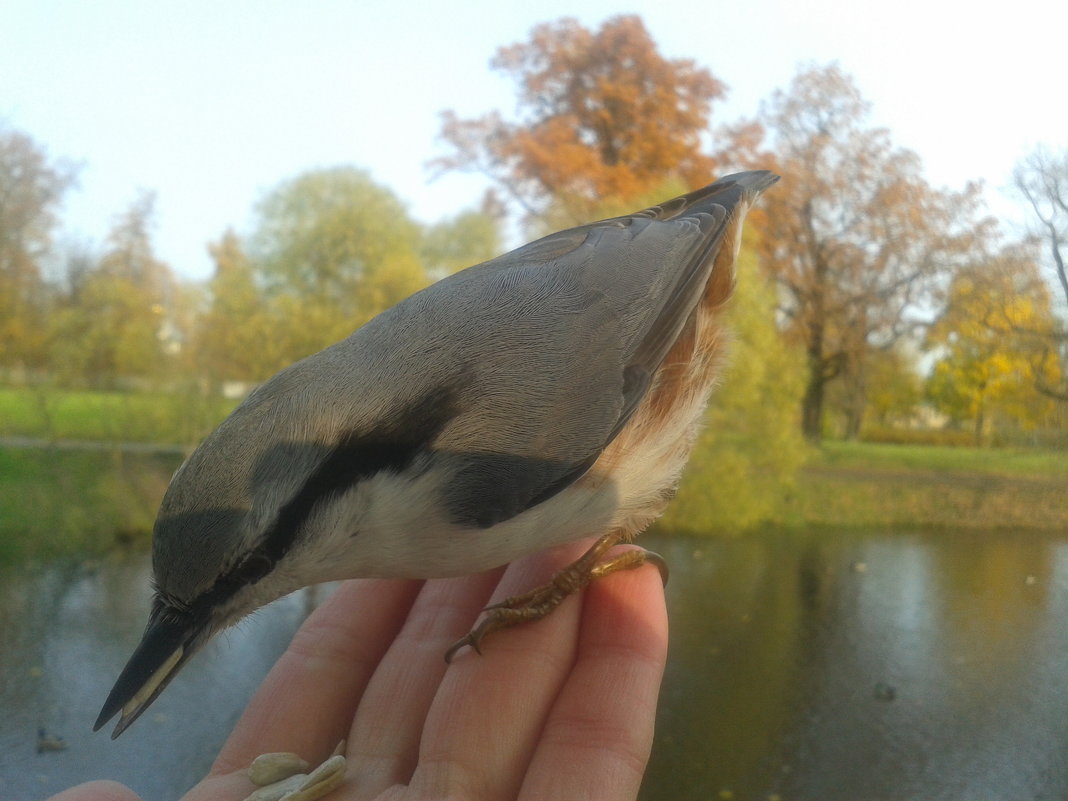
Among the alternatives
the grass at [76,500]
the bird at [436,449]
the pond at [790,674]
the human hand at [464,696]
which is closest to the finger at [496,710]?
the human hand at [464,696]

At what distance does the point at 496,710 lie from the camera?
1.17 metres

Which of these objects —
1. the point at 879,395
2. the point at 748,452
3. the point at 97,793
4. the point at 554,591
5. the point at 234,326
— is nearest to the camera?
the point at 97,793

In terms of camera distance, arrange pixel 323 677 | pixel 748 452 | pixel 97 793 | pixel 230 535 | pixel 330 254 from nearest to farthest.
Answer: pixel 230 535 < pixel 97 793 < pixel 323 677 < pixel 330 254 < pixel 748 452

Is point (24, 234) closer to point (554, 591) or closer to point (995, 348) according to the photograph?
point (554, 591)

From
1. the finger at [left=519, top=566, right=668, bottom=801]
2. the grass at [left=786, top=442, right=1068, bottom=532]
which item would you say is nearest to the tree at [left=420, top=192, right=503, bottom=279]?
the grass at [left=786, top=442, right=1068, bottom=532]

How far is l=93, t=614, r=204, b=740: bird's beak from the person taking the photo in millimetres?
875

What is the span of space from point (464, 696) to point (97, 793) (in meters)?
0.66

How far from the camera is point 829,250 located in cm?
321

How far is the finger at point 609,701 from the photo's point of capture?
1039 millimetres

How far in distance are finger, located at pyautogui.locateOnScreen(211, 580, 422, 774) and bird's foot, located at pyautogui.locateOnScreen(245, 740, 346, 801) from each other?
9 cm

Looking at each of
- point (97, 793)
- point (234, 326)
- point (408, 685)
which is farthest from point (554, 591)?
point (234, 326)

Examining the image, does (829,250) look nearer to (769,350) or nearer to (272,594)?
(769,350)

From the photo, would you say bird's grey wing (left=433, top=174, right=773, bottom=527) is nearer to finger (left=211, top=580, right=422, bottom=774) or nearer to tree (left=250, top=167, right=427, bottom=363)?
finger (left=211, top=580, right=422, bottom=774)

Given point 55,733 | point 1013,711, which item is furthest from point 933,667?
point 55,733
